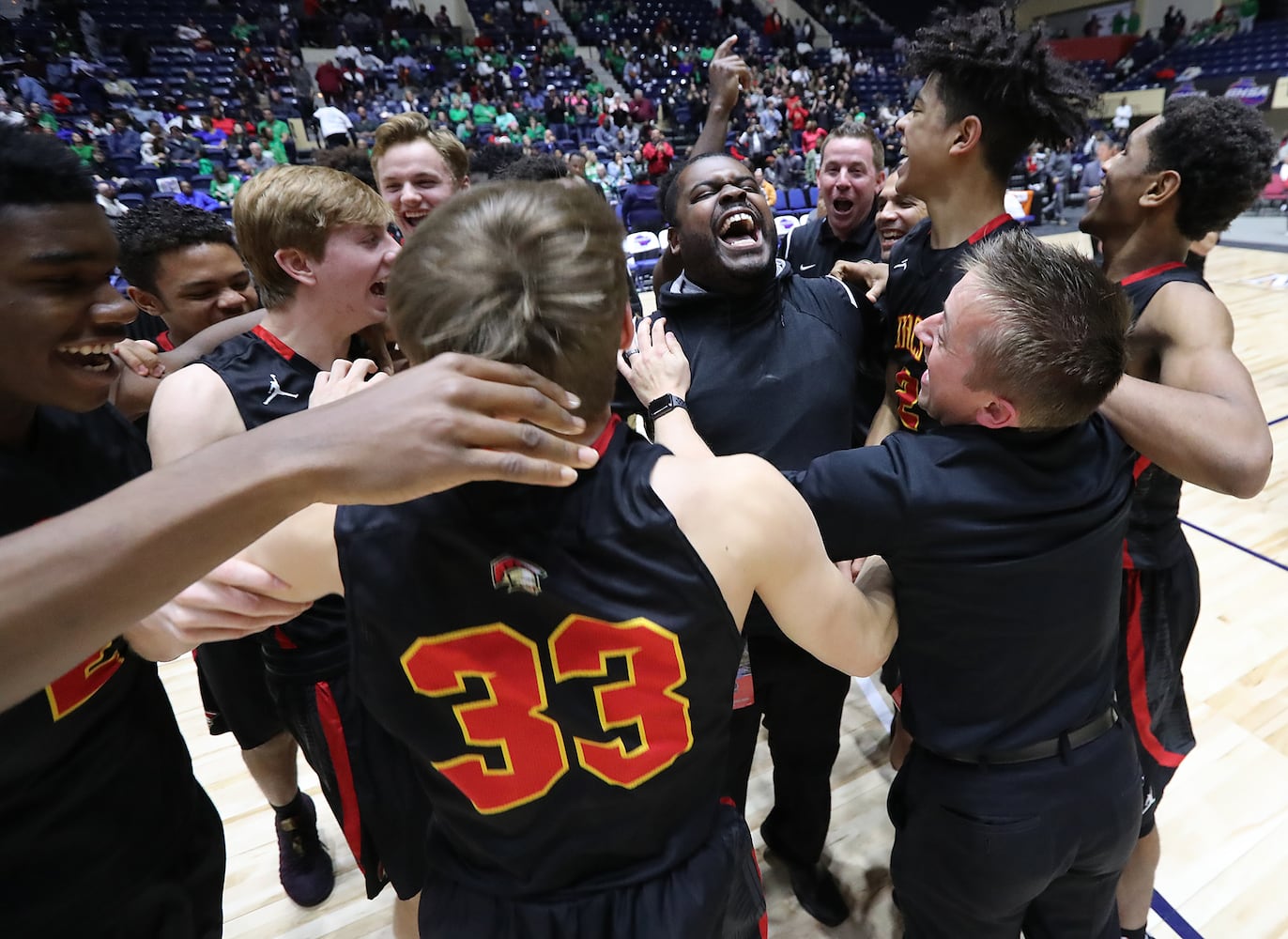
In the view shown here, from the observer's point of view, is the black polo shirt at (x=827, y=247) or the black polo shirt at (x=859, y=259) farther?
the black polo shirt at (x=827, y=247)

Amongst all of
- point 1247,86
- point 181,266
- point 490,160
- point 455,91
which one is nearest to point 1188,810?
point 181,266

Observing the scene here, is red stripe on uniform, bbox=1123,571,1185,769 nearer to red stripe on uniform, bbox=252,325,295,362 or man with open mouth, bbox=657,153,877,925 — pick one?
man with open mouth, bbox=657,153,877,925

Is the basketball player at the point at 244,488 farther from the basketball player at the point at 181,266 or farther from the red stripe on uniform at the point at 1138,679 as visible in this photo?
the basketball player at the point at 181,266

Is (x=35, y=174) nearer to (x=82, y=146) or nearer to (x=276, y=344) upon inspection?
(x=276, y=344)

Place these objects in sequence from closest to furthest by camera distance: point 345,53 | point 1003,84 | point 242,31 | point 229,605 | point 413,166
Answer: point 229,605, point 1003,84, point 413,166, point 242,31, point 345,53

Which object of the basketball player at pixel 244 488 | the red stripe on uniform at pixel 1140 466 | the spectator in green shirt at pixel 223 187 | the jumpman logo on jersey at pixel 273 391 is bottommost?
the spectator in green shirt at pixel 223 187

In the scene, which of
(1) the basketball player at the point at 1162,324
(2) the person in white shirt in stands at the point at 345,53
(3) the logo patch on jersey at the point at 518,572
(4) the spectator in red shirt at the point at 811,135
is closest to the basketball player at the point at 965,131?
(1) the basketball player at the point at 1162,324

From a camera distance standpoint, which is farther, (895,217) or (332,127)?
(332,127)

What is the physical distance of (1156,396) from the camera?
1.57m

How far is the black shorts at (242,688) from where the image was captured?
2.24m

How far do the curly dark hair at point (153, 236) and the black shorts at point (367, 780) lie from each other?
159 centimetres

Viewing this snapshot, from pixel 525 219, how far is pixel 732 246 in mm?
1351

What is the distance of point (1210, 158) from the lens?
6.42ft

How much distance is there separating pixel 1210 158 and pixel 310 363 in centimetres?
247
